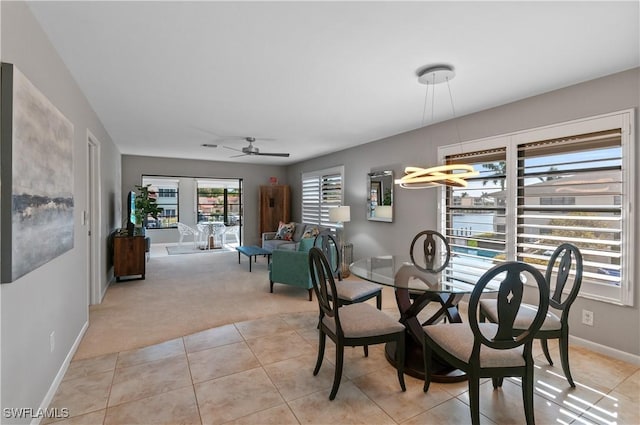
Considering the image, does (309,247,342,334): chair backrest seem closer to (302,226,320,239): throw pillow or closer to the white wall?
the white wall

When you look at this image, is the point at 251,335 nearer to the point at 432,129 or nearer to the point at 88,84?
the point at 88,84

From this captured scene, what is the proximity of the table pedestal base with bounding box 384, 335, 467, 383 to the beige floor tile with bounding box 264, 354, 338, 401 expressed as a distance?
0.55 m

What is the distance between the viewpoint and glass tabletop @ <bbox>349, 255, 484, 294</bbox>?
2164 mm

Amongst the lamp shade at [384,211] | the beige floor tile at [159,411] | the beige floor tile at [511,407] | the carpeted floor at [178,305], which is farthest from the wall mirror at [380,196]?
the beige floor tile at [159,411]

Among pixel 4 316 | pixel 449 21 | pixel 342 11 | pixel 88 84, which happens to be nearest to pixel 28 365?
pixel 4 316

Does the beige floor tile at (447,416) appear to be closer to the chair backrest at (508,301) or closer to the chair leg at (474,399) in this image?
the chair leg at (474,399)

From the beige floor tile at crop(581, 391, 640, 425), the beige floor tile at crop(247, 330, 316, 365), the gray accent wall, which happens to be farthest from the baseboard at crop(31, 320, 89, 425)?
the gray accent wall

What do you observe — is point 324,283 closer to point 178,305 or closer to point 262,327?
point 262,327

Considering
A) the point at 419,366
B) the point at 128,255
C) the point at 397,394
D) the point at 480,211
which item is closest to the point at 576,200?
the point at 480,211

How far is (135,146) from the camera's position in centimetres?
602

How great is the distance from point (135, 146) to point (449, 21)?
5979 mm

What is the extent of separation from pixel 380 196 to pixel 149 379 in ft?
13.2

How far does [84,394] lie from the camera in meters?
2.10

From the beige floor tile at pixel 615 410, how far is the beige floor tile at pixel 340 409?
1.26 metres
